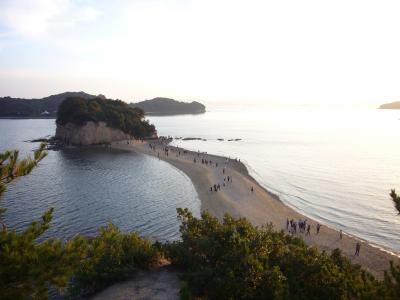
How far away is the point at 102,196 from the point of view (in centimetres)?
4644

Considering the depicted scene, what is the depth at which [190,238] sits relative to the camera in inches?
803

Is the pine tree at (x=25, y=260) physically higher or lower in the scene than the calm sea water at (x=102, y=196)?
higher

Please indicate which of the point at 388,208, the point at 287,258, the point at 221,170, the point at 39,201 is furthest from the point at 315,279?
the point at 221,170

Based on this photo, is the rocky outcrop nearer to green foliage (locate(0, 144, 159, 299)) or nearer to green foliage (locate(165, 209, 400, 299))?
green foliage (locate(165, 209, 400, 299))

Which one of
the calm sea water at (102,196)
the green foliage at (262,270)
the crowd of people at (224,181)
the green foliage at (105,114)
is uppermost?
the green foliage at (105,114)

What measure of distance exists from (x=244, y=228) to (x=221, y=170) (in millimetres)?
44634

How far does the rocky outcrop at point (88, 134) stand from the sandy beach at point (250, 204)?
2375cm

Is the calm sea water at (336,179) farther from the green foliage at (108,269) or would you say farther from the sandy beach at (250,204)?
the green foliage at (108,269)

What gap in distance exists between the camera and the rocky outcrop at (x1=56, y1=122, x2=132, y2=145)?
305 ft

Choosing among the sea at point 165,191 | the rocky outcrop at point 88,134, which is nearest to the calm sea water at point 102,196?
the sea at point 165,191

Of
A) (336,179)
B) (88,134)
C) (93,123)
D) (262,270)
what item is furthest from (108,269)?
(93,123)

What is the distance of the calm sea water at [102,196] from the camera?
3597 cm

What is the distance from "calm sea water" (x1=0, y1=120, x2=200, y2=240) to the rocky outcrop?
809 inches

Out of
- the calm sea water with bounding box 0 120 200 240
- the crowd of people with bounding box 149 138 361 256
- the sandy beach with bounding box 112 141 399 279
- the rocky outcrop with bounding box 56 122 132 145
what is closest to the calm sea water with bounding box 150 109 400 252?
the sandy beach with bounding box 112 141 399 279
